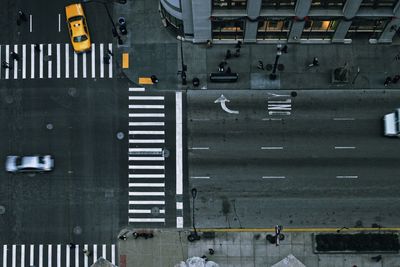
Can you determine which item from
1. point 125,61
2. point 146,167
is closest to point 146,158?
point 146,167

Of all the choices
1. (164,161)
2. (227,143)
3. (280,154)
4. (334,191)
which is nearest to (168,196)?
(164,161)

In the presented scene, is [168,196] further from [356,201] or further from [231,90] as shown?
[356,201]

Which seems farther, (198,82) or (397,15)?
(198,82)

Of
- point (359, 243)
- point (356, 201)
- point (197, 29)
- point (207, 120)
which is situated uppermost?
point (197, 29)

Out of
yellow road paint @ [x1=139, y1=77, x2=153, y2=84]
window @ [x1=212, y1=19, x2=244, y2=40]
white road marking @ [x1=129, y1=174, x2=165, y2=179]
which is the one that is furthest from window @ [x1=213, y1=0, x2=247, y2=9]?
white road marking @ [x1=129, y1=174, x2=165, y2=179]

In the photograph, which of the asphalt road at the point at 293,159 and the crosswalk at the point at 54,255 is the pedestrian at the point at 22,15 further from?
the crosswalk at the point at 54,255

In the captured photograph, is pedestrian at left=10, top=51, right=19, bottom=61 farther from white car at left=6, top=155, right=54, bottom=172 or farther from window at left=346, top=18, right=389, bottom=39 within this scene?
window at left=346, top=18, right=389, bottom=39

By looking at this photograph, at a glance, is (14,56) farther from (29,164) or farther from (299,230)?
(299,230)
